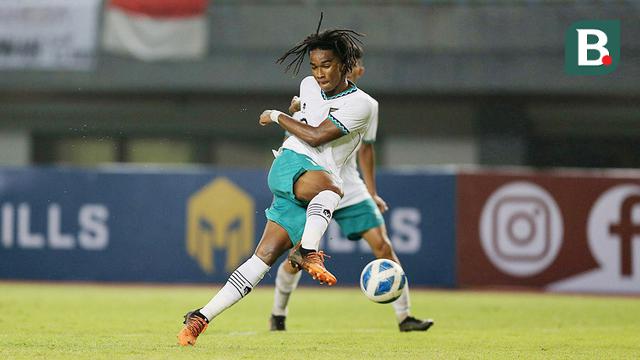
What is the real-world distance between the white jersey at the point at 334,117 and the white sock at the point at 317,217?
251 millimetres

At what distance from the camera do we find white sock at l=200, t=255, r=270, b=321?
757 cm

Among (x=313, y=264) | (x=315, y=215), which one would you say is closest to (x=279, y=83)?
(x=315, y=215)

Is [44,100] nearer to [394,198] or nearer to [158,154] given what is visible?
[158,154]

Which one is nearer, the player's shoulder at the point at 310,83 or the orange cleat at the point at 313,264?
the orange cleat at the point at 313,264

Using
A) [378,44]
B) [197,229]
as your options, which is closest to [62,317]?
[197,229]

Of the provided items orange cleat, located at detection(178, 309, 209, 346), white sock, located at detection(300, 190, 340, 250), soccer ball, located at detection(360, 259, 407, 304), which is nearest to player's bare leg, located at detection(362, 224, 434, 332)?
soccer ball, located at detection(360, 259, 407, 304)

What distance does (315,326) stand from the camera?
10.5 metres

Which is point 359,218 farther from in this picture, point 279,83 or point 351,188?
point 279,83

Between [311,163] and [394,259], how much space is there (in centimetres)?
173

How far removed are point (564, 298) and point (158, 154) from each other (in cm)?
1383

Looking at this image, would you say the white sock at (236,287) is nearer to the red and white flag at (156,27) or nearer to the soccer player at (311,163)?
the soccer player at (311,163)

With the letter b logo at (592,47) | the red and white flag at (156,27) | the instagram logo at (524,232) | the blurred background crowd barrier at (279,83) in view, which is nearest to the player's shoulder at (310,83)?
the instagram logo at (524,232)

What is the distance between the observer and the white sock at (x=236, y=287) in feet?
24.8

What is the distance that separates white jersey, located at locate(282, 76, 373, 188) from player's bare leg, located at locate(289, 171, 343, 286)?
5.5 inches
